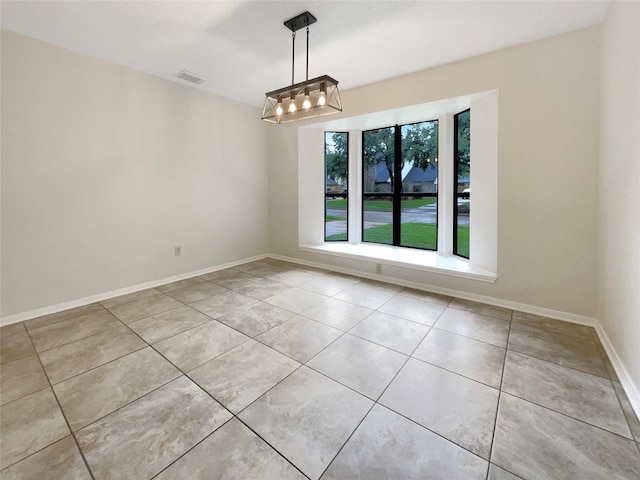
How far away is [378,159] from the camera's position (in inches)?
187

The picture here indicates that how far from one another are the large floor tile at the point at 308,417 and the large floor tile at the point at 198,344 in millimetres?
659

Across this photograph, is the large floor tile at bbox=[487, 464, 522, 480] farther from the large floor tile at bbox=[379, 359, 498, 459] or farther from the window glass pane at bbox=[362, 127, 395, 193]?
the window glass pane at bbox=[362, 127, 395, 193]

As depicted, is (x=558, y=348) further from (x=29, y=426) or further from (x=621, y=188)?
(x=29, y=426)

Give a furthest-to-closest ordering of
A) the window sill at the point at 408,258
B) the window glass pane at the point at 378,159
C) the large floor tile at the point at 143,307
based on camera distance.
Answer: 1. the window glass pane at the point at 378,159
2. the window sill at the point at 408,258
3. the large floor tile at the point at 143,307

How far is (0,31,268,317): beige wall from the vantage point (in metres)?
2.62

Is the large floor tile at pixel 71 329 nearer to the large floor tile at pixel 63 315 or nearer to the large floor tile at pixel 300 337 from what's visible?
the large floor tile at pixel 63 315

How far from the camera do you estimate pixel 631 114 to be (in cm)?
177

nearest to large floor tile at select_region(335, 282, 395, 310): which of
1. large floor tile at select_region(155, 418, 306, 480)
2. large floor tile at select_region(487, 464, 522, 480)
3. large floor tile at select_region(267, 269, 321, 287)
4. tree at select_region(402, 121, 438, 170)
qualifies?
large floor tile at select_region(267, 269, 321, 287)

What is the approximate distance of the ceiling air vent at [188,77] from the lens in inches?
135

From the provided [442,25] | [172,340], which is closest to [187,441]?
[172,340]

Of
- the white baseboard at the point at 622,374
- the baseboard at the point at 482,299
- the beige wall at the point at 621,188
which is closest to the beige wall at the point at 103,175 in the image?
the baseboard at the point at 482,299

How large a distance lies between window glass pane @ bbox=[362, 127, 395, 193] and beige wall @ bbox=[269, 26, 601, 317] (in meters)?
1.44

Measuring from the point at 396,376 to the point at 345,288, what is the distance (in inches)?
69.7

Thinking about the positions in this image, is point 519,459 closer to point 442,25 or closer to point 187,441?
point 187,441
